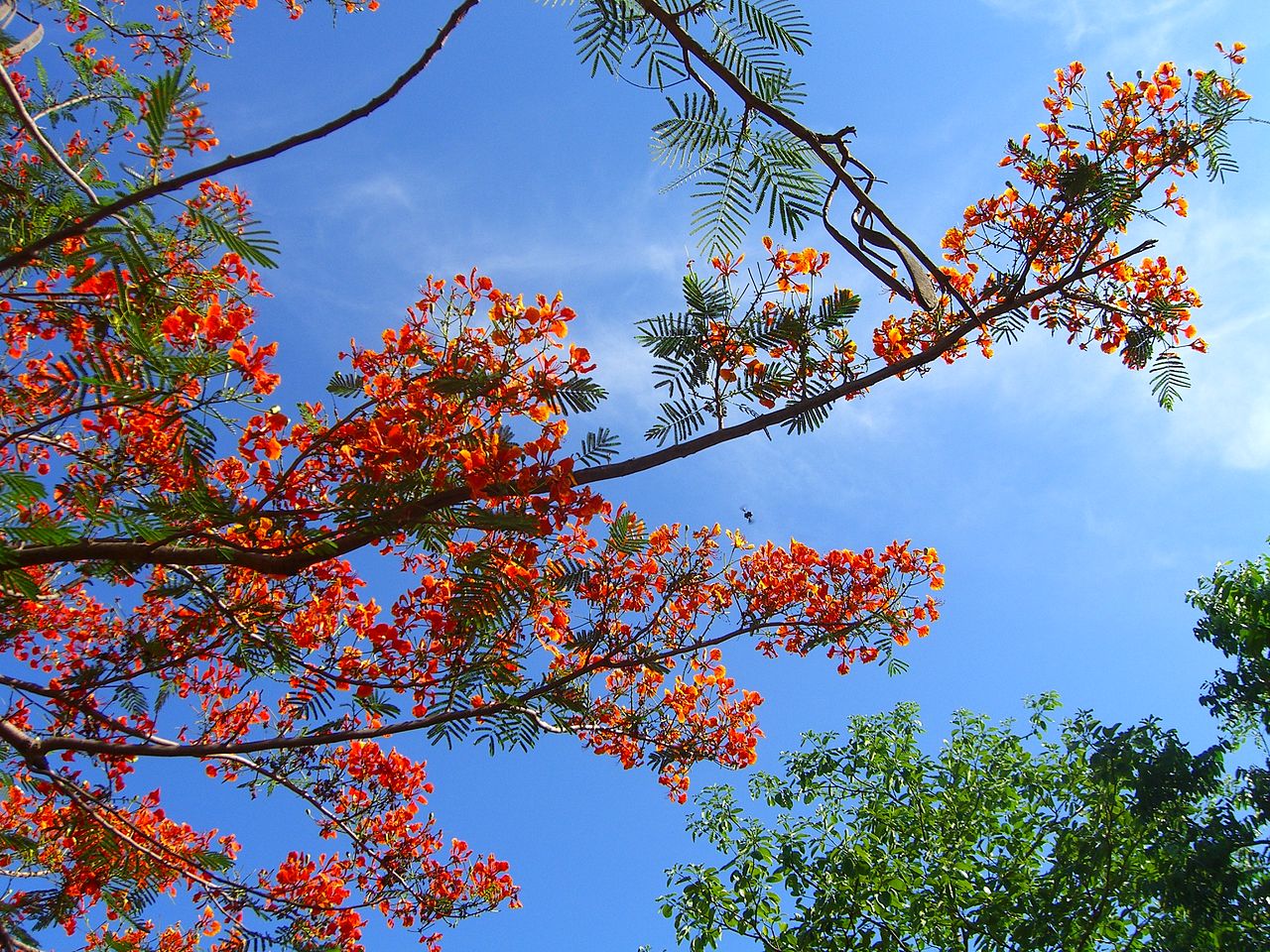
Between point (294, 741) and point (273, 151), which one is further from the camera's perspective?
point (294, 741)

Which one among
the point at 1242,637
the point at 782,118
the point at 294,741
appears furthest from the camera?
the point at 1242,637

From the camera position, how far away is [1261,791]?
7.58 m

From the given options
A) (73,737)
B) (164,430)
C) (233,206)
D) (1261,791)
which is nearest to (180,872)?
(73,737)

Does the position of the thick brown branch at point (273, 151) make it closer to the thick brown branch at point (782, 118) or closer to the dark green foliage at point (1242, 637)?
the thick brown branch at point (782, 118)

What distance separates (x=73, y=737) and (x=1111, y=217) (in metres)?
4.55

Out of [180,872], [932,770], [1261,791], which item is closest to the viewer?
[180,872]

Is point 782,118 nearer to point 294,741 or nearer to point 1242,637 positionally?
point 294,741

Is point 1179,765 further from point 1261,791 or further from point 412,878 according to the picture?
point 412,878

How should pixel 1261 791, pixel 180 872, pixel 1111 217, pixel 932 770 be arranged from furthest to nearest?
pixel 932 770
pixel 1261 791
pixel 180 872
pixel 1111 217

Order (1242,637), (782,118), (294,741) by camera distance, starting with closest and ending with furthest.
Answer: (782,118) → (294,741) → (1242,637)

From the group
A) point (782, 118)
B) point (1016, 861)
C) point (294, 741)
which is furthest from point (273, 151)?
point (1016, 861)

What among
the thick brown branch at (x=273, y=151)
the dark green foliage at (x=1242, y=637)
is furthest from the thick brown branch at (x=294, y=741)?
the dark green foliage at (x=1242, y=637)

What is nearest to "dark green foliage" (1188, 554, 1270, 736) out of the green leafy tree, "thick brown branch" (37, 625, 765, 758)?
the green leafy tree

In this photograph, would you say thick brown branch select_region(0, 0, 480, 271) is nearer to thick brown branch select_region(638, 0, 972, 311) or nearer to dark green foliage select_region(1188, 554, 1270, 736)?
thick brown branch select_region(638, 0, 972, 311)
